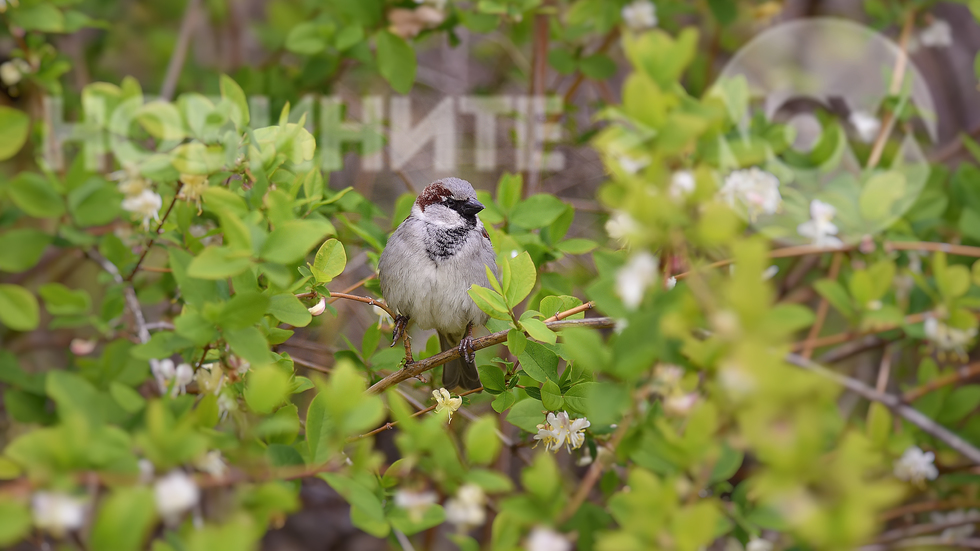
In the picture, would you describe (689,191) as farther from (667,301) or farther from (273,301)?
(273,301)


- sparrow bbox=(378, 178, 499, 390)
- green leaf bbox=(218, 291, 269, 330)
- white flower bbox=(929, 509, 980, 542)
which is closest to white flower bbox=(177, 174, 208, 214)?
green leaf bbox=(218, 291, 269, 330)

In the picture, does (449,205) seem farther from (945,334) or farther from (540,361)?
(945,334)

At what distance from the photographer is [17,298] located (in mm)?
1201

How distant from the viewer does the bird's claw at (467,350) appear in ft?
5.51

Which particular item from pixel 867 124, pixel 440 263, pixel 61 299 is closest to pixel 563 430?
pixel 440 263

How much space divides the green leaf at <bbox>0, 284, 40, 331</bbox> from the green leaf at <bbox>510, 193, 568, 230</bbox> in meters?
0.99

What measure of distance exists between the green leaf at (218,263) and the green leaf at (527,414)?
0.63 meters

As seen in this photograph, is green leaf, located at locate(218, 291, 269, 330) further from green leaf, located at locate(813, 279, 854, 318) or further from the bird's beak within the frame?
the bird's beak

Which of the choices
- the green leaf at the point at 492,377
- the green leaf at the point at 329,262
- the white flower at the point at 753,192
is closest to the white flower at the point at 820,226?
the white flower at the point at 753,192

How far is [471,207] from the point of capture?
195 centimetres

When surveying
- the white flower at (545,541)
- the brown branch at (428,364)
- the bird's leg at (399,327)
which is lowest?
the bird's leg at (399,327)

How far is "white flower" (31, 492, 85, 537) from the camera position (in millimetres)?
741

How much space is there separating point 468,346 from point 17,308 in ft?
3.16

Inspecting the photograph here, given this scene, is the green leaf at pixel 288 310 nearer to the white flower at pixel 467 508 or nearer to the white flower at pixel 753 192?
the white flower at pixel 467 508
